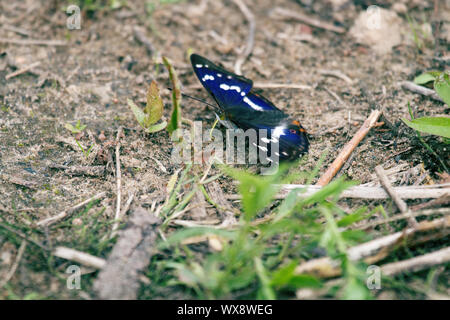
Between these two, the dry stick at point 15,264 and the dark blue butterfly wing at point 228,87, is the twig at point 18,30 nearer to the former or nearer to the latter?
the dark blue butterfly wing at point 228,87

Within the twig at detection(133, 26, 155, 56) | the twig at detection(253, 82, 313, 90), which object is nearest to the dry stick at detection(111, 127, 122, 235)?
the twig at detection(133, 26, 155, 56)

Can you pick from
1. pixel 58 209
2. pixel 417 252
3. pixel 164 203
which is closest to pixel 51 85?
pixel 58 209

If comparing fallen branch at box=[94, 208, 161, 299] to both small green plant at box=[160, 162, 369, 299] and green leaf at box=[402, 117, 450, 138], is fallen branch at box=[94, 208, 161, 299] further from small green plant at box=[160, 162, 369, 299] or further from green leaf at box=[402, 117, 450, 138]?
green leaf at box=[402, 117, 450, 138]

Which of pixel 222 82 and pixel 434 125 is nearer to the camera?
pixel 434 125
